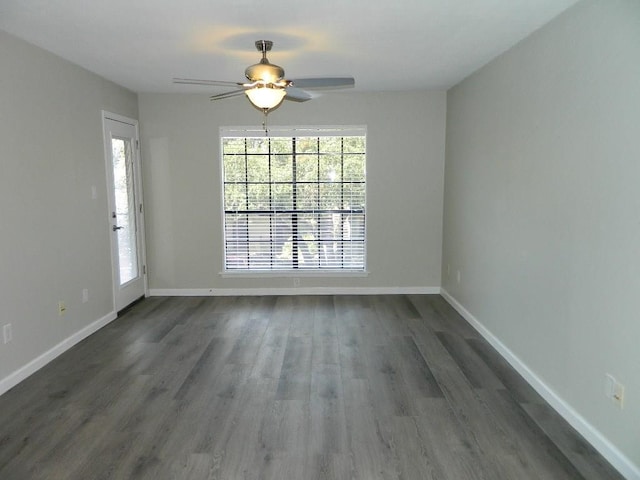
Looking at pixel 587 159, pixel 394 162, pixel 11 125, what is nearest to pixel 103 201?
pixel 11 125

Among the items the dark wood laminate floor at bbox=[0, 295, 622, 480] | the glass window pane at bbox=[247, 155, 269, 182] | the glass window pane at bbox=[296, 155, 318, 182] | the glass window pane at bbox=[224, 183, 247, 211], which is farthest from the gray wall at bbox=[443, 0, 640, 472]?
the glass window pane at bbox=[224, 183, 247, 211]

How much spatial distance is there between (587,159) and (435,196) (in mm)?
3021

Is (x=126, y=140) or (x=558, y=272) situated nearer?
(x=558, y=272)

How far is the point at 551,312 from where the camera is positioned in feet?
9.48

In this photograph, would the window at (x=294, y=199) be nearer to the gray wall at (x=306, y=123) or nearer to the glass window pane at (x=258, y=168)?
the glass window pane at (x=258, y=168)

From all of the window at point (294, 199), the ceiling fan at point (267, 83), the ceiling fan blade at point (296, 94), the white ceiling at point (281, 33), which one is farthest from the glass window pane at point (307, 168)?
the ceiling fan at point (267, 83)

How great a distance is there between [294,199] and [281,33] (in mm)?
2617

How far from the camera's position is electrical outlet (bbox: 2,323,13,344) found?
10.1ft

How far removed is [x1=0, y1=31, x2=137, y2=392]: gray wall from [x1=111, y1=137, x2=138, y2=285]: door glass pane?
0.34m

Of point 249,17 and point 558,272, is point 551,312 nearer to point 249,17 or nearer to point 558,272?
point 558,272

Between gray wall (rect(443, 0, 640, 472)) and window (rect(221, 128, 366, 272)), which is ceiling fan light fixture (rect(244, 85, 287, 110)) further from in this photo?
window (rect(221, 128, 366, 272))

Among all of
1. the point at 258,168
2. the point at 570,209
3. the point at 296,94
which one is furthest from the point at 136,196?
the point at 570,209

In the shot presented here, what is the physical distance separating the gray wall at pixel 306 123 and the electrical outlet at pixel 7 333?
2.48m

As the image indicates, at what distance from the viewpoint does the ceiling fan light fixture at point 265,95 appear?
9.61ft
